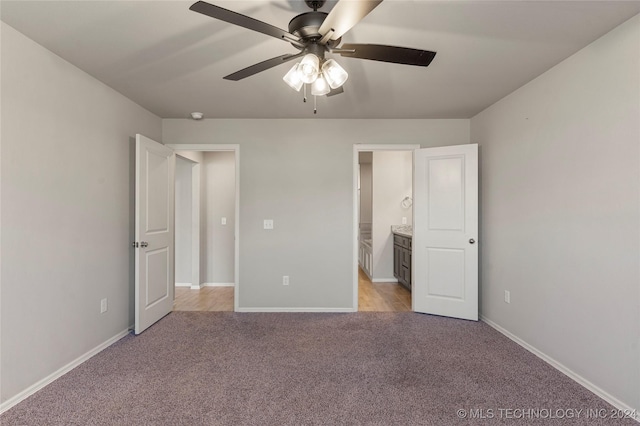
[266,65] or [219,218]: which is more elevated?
[266,65]

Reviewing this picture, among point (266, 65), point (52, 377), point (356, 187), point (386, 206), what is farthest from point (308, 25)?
point (386, 206)

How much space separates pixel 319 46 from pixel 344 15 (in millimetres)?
355

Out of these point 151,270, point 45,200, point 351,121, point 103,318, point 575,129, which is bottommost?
point 103,318

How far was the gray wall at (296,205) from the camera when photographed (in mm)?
3811

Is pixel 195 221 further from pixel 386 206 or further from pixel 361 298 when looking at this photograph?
pixel 386 206

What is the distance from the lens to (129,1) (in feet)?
5.69

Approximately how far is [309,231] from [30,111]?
8.76 feet

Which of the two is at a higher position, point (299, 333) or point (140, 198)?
point (140, 198)

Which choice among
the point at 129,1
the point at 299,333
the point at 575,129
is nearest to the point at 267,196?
the point at 299,333

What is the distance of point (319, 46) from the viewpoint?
5.35 feet

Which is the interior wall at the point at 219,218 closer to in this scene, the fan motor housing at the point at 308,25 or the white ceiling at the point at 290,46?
the white ceiling at the point at 290,46

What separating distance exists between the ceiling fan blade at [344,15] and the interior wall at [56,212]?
6.77 feet

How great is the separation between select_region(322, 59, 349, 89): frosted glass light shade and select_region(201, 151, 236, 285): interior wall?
3.64 meters

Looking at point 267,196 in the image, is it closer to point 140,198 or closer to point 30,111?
point 140,198
